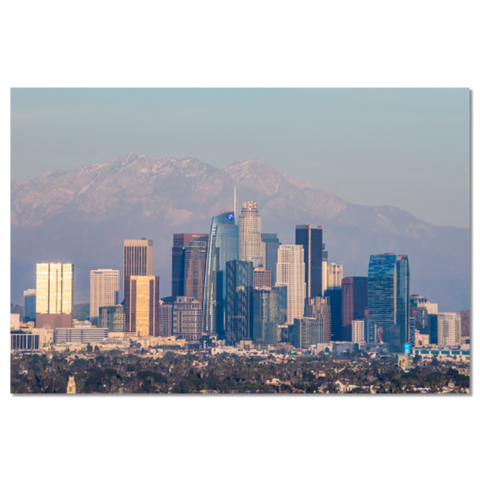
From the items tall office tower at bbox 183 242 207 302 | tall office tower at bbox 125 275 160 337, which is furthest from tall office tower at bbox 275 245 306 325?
tall office tower at bbox 125 275 160 337

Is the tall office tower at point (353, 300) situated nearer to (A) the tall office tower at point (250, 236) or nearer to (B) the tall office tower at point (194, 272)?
(A) the tall office tower at point (250, 236)

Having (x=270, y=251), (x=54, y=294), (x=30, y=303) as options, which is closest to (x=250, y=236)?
(x=270, y=251)

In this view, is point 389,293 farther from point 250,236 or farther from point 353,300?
point 250,236

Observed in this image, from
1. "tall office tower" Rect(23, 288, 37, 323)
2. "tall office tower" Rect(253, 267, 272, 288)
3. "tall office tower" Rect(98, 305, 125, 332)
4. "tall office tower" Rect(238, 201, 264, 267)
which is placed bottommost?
"tall office tower" Rect(98, 305, 125, 332)

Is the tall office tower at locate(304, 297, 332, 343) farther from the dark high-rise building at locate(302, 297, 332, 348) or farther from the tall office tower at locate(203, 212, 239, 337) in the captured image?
the tall office tower at locate(203, 212, 239, 337)
